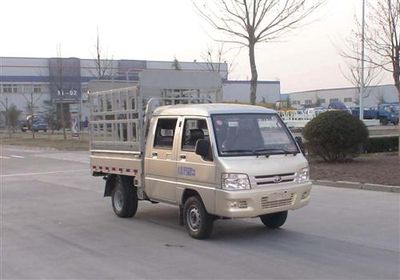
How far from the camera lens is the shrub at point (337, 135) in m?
16.9

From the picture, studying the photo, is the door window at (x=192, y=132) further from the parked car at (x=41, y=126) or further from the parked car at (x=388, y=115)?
the parked car at (x=41, y=126)

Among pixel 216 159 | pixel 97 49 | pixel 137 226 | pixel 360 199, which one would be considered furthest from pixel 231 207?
pixel 97 49

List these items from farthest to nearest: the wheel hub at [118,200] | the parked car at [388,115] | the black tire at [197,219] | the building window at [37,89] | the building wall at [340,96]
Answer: the building wall at [340,96]
the building window at [37,89]
the parked car at [388,115]
the wheel hub at [118,200]
the black tire at [197,219]

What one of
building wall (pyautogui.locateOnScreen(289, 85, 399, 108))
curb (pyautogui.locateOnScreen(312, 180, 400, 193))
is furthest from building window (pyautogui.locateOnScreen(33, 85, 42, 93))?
curb (pyautogui.locateOnScreen(312, 180, 400, 193))

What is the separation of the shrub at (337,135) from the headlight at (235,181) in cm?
941

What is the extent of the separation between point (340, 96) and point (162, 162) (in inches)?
4532

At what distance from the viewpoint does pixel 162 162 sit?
9.30 meters

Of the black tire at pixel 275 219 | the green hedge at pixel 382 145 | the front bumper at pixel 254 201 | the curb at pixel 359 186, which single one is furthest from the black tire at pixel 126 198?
the green hedge at pixel 382 145

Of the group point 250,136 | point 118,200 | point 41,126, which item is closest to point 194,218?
point 250,136

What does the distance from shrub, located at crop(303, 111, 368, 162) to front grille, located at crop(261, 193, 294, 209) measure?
347 inches

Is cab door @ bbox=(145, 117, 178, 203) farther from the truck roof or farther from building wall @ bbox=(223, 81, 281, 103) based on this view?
building wall @ bbox=(223, 81, 281, 103)

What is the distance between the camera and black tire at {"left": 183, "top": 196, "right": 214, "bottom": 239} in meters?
8.45

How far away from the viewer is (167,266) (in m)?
7.07

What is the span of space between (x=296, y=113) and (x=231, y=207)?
124 ft
